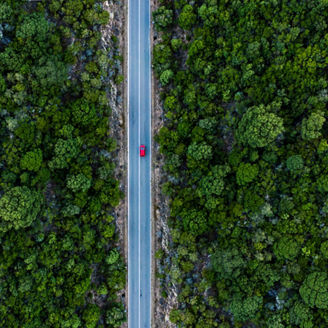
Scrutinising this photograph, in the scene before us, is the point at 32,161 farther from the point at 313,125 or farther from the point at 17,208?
the point at 313,125

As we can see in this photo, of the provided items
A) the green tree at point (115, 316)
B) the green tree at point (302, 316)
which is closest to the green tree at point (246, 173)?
the green tree at point (302, 316)

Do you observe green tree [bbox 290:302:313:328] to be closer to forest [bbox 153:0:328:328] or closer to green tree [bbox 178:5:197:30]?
forest [bbox 153:0:328:328]

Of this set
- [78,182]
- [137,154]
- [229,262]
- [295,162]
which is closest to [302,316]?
[229,262]

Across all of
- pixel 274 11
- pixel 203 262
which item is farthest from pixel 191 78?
pixel 203 262

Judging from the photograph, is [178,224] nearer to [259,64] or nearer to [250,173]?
[250,173]

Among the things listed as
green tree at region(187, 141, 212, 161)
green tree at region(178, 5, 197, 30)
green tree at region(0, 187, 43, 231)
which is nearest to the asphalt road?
green tree at region(178, 5, 197, 30)
